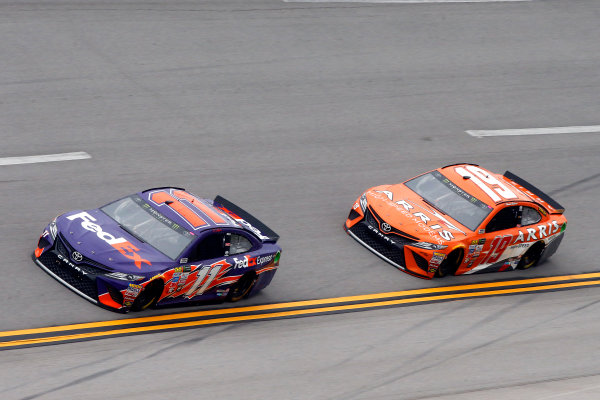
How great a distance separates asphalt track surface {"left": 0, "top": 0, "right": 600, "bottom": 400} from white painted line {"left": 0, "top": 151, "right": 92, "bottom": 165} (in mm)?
165

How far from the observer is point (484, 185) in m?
15.7

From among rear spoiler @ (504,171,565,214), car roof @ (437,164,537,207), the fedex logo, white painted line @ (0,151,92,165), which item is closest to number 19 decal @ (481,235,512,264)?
car roof @ (437,164,537,207)

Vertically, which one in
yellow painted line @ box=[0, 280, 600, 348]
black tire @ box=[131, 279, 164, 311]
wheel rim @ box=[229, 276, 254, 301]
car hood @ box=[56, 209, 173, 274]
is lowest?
yellow painted line @ box=[0, 280, 600, 348]

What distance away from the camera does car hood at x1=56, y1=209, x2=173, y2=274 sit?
12.0 meters

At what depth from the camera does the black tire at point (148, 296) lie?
12055 millimetres

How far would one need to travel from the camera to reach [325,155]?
18.4 metres

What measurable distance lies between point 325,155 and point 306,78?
365cm

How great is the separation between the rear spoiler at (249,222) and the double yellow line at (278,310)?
1.01m

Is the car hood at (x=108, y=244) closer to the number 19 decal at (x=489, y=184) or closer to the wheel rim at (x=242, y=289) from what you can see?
the wheel rim at (x=242, y=289)

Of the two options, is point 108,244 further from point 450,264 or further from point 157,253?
point 450,264

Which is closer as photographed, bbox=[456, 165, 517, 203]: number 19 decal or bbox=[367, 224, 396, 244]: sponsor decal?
bbox=[367, 224, 396, 244]: sponsor decal

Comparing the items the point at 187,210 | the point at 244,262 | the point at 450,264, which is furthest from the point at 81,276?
the point at 450,264

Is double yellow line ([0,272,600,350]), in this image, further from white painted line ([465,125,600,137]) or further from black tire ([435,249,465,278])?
white painted line ([465,125,600,137])

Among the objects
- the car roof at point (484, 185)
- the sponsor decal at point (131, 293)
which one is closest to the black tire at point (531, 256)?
the car roof at point (484, 185)
